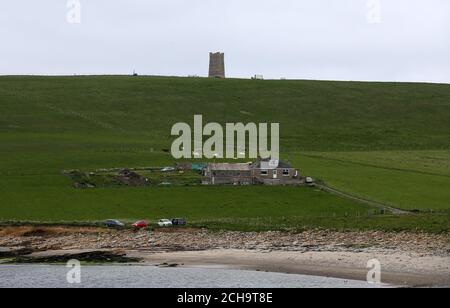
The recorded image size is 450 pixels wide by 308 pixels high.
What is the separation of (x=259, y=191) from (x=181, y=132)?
166 ft

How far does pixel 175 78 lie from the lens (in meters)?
182

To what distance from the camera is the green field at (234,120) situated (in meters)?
75.0

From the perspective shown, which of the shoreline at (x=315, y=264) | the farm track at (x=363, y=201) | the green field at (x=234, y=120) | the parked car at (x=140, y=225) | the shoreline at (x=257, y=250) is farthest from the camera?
the green field at (x=234, y=120)

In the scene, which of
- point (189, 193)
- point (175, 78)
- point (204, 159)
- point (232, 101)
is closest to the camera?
point (189, 193)

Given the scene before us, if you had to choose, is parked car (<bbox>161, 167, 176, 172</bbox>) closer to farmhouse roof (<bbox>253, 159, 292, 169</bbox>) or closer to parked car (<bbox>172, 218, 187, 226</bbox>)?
farmhouse roof (<bbox>253, 159, 292, 169</bbox>)

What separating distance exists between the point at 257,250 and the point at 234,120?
84.1 m

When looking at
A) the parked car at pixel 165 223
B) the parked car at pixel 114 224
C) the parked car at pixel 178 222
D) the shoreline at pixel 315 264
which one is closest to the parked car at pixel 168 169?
the parked car at pixel 165 223

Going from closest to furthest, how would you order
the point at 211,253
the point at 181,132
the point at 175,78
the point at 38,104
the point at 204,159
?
the point at 211,253, the point at 204,159, the point at 181,132, the point at 38,104, the point at 175,78

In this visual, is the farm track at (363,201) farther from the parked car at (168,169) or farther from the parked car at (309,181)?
the parked car at (168,169)

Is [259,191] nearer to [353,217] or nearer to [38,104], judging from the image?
[353,217]

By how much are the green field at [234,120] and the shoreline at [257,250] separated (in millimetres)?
3454

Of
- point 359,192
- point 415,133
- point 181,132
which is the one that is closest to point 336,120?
point 415,133

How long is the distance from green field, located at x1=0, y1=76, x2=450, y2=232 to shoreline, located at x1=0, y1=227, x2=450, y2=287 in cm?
345

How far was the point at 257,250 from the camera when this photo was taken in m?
58.6
